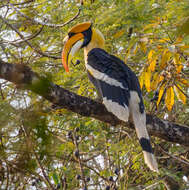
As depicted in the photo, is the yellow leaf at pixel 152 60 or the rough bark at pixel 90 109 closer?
the rough bark at pixel 90 109

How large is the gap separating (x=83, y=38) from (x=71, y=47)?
27 centimetres

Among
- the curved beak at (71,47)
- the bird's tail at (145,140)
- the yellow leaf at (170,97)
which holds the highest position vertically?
the curved beak at (71,47)

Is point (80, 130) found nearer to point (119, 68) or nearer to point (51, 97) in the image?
point (119, 68)

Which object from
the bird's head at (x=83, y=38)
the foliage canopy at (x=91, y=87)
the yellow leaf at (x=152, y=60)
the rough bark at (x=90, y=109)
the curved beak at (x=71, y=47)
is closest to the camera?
the rough bark at (x=90, y=109)

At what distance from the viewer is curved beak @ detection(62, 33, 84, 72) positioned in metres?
3.40

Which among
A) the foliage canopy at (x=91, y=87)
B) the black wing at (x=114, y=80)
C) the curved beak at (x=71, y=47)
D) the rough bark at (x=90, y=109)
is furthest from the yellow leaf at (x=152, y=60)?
the curved beak at (x=71, y=47)

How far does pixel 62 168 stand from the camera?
3.04m

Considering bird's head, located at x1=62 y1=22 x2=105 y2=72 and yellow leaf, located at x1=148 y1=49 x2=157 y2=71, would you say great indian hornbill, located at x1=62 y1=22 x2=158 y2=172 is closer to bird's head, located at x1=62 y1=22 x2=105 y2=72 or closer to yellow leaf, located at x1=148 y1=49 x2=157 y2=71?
bird's head, located at x1=62 y1=22 x2=105 y2=72

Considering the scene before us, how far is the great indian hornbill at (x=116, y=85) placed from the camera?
9.21 feet

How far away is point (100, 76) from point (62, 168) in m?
0.93

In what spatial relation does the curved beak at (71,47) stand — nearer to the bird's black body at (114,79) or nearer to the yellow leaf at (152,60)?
the bird's black body at (114,79)

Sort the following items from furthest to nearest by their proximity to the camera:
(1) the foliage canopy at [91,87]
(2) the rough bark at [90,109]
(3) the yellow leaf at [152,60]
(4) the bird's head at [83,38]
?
(4) the bird's head at [83,38] < (3) the yellow leaf at [152,60] < (1) the foliage canopy at [91,87] < (2) the rough bark at [90,109]

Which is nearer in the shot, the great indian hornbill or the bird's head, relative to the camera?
the great indian hornbill

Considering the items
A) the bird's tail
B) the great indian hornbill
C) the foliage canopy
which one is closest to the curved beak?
the great indian hornbill
